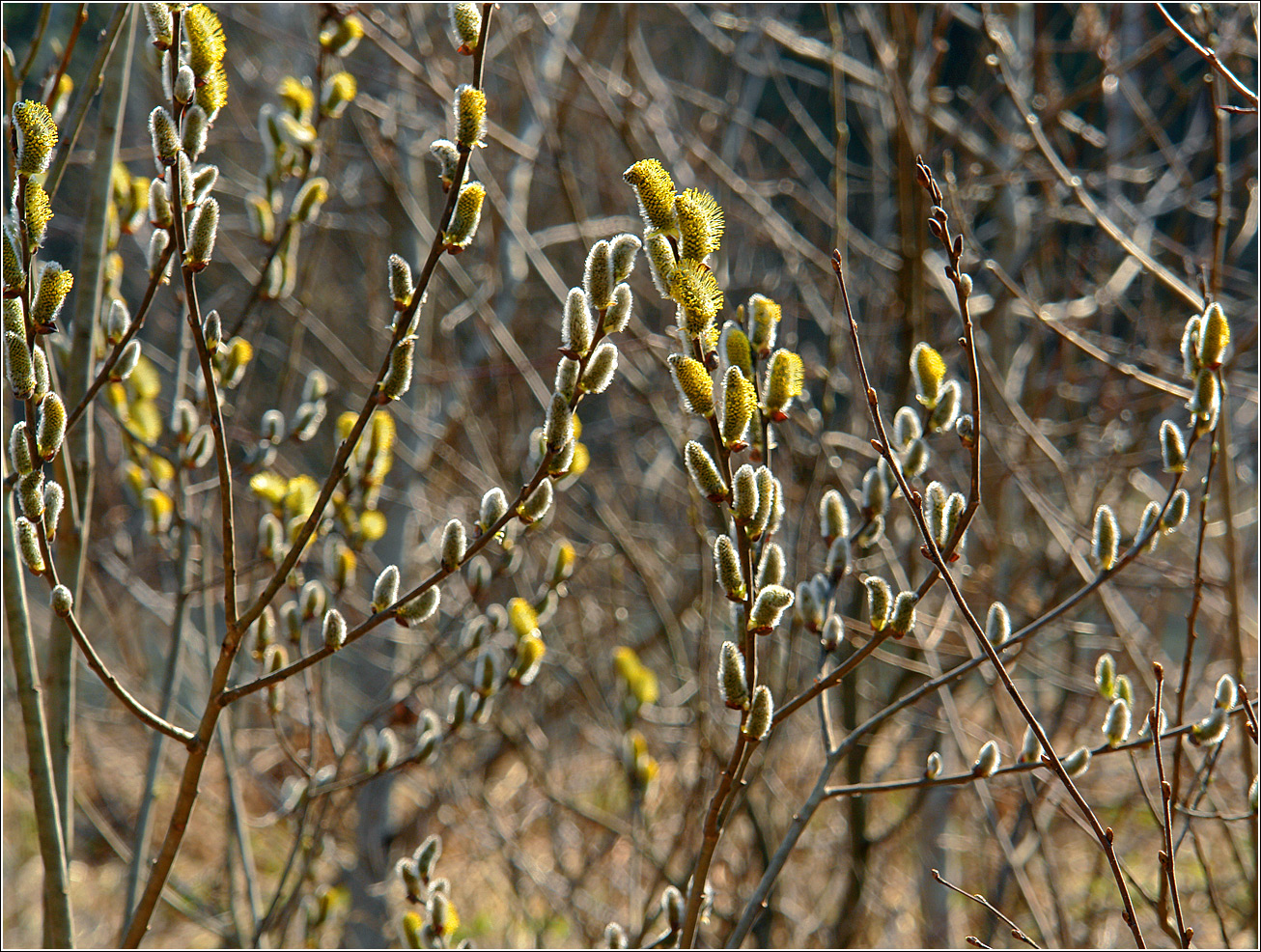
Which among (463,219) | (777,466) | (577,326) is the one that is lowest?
(577,326)

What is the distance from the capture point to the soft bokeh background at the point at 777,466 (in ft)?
9.28

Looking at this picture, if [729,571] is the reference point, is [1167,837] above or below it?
below

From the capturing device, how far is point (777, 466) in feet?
11.1

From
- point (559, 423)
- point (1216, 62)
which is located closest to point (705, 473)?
point (559, 423)

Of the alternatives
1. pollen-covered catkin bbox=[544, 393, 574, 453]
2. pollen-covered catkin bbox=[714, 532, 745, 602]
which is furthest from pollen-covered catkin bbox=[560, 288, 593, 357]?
pollen-covered catkin bbox=[714, 532, 745, 602]

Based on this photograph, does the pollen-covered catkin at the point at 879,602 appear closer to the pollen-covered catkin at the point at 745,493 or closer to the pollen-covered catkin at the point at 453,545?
the pollen-covered catkin at the point at 745,493

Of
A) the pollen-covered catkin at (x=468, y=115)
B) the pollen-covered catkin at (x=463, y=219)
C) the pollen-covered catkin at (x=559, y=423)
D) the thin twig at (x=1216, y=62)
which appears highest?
the thin twig at (x=1216, y=62)

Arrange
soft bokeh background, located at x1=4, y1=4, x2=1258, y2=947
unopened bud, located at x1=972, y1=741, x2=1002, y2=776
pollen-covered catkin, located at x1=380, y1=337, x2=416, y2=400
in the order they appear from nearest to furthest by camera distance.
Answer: pollen-covered catkin, located at x1=380, y1=337, x2=416, y2=400 → unopened bud, located at x1=972, y1=741, x2=1002, y2=776 → soft bokeh background, located at x1=4, y1=4, x2=1258, y2=947

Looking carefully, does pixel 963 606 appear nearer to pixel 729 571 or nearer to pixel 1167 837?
pixel 729 571

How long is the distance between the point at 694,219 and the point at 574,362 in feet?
0.72

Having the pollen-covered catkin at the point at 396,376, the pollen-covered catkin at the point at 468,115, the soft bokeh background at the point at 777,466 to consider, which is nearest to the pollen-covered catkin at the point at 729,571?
the pollen-covered catkin at the point at 396,376

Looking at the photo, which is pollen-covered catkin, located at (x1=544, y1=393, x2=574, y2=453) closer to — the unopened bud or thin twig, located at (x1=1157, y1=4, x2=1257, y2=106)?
the unopened bud

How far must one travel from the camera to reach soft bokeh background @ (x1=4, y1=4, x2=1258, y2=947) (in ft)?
9.28

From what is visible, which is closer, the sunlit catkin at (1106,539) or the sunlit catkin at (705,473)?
the sunlit catkin at (705,473)
